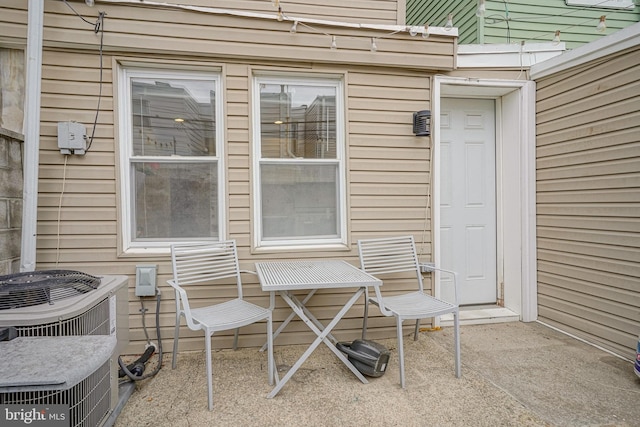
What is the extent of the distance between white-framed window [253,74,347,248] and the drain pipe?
4.81ft

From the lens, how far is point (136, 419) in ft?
6.03

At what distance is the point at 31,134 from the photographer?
2.22 m

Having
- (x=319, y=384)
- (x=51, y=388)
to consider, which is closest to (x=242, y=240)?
(x=319, y=384)

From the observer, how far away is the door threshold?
3.15 metres

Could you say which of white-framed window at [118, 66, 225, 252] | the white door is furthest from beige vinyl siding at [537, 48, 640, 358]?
white-framed window at [118, 66, 225, 252]

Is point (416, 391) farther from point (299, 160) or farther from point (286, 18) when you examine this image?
point (286, 18)

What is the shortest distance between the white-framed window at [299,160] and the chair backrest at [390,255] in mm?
238

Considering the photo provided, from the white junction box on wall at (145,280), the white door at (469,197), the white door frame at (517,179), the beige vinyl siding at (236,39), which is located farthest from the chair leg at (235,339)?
the white door frame at (517,179)

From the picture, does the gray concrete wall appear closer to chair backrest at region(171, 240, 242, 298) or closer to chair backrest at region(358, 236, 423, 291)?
chair backrest at region(171, 240, 242, 298)

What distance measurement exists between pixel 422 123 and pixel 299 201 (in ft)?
4.11

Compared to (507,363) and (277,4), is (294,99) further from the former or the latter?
(507,363)

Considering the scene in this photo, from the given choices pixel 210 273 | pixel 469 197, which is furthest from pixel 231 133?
pixel 469 197

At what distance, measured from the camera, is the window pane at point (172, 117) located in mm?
2623

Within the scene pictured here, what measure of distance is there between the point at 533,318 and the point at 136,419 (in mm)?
3415
